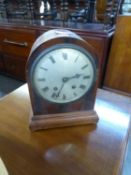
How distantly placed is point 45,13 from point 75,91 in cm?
168

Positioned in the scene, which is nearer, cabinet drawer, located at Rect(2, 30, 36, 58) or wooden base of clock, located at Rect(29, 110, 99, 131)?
wooden base of clock, located at Rect(29, 110, 99, 131)

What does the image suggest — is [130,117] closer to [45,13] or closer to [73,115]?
[73,115]

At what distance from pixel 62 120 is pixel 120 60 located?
0.88 m

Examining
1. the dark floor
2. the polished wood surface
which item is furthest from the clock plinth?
the dark floor

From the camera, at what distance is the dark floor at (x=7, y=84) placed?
6.14ft

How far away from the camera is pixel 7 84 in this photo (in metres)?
1.98

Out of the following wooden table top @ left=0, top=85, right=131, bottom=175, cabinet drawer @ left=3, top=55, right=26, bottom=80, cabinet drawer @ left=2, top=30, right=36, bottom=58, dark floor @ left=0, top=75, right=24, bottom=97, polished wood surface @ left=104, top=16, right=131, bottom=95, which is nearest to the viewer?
wooden table top @ left=0, top=85, right=131, bottom=175

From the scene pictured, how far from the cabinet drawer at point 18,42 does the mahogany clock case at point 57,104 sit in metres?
1.12

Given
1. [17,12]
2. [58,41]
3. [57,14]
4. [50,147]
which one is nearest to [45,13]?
[57,14]

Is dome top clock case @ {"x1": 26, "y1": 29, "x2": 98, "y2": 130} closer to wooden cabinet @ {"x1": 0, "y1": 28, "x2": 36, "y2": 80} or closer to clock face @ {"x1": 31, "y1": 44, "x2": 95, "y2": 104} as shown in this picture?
clock face @ {"x1": 31, "y1": 44, "x2": 95, "y2": 104}

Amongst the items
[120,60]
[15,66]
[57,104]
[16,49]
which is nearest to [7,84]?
[15,66]

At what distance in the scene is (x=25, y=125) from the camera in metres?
0.50

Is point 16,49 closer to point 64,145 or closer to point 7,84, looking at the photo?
point 7,84

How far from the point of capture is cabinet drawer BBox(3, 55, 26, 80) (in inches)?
68.8
